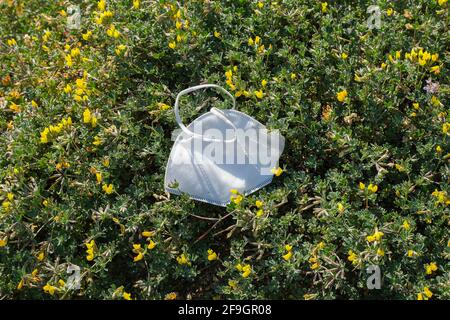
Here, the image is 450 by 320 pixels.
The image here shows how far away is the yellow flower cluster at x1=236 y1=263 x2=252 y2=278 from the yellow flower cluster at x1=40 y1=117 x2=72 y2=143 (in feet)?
4.01

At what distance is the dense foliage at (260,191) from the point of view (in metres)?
2.80

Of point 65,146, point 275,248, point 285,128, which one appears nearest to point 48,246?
point 65,146

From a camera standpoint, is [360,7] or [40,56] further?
[40,56]

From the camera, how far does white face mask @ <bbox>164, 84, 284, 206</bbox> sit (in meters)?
3.04

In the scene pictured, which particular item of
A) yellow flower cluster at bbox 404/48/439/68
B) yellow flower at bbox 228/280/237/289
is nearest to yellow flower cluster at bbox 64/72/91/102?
yellow flower at bbox 228/280/237/289

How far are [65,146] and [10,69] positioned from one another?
90 centimetres

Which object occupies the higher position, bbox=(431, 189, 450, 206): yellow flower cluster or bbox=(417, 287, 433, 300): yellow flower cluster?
bbox=(431, 189, 450, 206): yellow flower cluster

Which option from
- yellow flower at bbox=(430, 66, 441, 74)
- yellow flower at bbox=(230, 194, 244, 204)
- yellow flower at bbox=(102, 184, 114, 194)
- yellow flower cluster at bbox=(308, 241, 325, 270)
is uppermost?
yellow flower at bbox=(430, 66, 441, 74)

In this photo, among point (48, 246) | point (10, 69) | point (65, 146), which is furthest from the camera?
point (10, 69)

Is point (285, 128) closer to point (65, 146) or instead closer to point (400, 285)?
point (400, 285)

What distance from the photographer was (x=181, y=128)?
10.3 ft

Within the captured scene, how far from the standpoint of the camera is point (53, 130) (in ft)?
10.3

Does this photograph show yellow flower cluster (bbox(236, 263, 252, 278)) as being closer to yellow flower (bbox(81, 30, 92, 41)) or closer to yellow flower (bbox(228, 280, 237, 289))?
yellow flower (bbox(228, 280, 237, 289))

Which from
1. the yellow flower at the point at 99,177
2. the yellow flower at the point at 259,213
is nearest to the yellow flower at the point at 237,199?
the yellow flower at the point at 259,213
